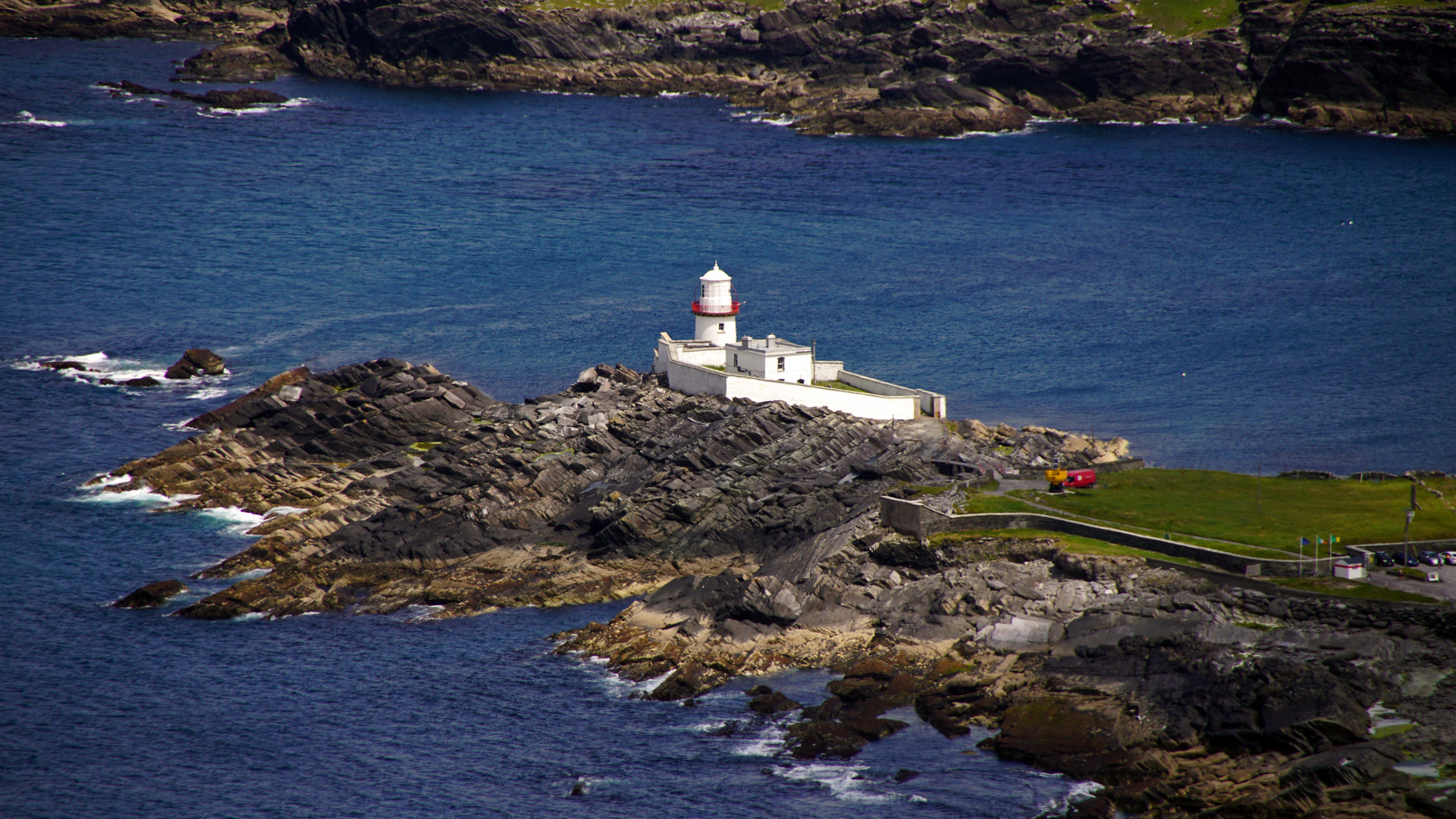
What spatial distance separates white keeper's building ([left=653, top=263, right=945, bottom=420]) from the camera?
200 feet

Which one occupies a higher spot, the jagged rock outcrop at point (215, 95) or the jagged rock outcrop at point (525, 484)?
the jagged rock outcrop at point (215, 95)

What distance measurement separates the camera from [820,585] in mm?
45562

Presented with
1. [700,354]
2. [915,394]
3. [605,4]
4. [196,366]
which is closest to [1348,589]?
[915,394]

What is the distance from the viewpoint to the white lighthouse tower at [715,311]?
6650 cm

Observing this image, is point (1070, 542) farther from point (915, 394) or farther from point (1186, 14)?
point (1186, 14)

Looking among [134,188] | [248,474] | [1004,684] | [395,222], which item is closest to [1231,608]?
[1004,684]

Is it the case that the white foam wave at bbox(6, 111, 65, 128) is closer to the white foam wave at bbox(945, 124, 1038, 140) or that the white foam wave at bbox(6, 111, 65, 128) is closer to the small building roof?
the white foam wave at bbox(945, 124, 1038, 140)

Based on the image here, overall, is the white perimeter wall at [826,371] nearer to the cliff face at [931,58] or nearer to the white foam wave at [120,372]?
the white foam wave at [120,372]

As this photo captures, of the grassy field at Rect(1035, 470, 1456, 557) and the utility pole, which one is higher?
the utility pole

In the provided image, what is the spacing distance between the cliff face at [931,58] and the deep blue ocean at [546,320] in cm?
549

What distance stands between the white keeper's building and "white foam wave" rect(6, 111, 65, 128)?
98.5 m

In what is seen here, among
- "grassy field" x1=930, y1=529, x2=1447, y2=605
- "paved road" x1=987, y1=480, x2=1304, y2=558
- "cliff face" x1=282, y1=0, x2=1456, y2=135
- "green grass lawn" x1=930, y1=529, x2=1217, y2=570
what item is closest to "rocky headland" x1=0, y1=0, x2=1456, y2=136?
"cliff face" x1=282, y1=0, x2=1456, y2=135

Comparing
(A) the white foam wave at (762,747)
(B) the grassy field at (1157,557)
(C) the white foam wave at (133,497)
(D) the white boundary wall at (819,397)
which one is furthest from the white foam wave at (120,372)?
(A) the white foam wave at (762,747)

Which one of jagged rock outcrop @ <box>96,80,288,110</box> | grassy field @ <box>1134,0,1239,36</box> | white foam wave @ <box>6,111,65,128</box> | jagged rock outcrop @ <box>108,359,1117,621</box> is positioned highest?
grassy field @ <box>1134,0,1239,36</box>
